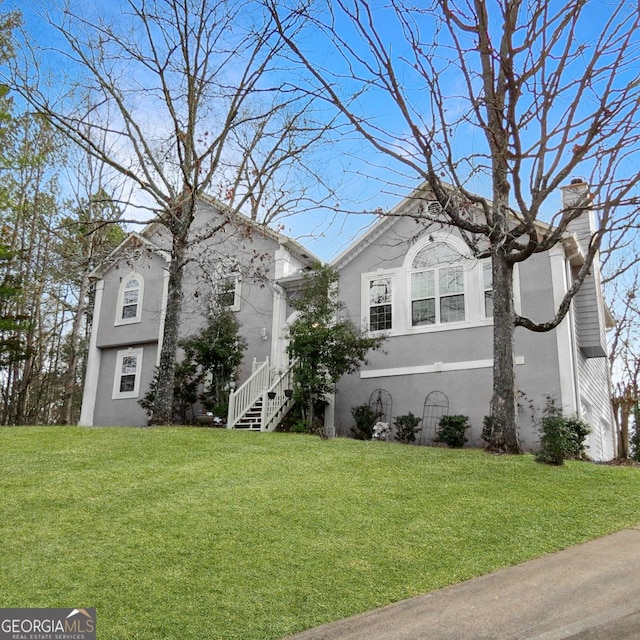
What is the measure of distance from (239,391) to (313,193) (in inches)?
237

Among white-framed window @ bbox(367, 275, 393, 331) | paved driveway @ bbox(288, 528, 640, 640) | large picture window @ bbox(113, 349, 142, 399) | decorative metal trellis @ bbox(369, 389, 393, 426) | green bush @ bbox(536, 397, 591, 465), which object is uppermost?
white-framed window @ bbox(367, 275, 393, 331)

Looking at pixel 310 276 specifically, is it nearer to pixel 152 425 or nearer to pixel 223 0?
pixel 152 425

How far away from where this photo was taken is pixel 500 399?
10445 mm

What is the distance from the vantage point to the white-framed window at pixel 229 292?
54.5 feet

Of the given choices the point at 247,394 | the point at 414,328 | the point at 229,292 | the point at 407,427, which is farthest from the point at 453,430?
the point at 229,292

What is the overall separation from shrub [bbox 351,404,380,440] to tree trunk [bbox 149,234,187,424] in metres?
4.52

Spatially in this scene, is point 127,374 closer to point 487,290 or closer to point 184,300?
point 184,300

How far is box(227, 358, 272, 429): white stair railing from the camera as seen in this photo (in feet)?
47.2

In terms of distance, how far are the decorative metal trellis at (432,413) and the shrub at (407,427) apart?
0.24m

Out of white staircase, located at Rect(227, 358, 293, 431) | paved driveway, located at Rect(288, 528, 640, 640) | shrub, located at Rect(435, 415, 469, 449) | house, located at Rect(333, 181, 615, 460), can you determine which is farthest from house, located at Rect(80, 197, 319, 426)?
paved driveway, located at Rect(288, 528, 640, 640)

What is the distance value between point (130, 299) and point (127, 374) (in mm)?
2515

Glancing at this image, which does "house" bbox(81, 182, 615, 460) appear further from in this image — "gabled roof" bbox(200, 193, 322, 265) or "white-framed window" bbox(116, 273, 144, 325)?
"white-framed window" bbox(116, 273, 144, 325)

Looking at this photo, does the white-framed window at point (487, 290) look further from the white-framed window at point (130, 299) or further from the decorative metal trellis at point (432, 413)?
the white-framed window at point (130, 299)

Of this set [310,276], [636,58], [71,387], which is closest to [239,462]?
[310,276]
